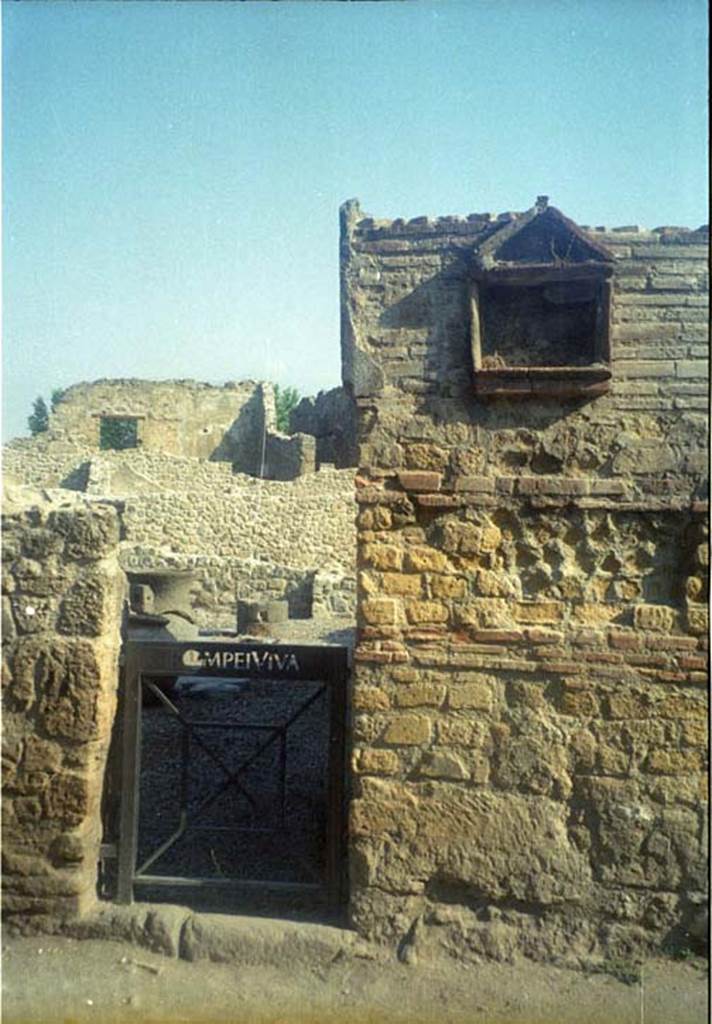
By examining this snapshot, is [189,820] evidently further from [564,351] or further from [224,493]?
[224,493]

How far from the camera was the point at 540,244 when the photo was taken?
142 inches

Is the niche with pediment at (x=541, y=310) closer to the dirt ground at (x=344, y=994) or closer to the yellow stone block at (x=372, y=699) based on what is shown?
the yellow stone block at (x=372, y=699)

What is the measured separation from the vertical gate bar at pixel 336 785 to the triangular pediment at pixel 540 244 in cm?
213

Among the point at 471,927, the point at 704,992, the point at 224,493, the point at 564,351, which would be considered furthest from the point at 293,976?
the point at 224,493

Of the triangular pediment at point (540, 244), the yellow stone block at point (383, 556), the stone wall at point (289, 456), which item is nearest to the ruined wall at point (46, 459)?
the stone wall at point (289, 456)

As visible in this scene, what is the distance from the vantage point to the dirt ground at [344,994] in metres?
3.38

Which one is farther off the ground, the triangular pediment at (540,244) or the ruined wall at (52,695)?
the triangular pediment at (540,244)

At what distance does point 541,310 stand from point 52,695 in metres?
3.03

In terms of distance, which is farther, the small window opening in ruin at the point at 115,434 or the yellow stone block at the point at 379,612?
the small window opening in ruin at the point at 115,434

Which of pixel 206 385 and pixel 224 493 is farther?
pixel 206 385

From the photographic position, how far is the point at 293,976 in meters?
3.60

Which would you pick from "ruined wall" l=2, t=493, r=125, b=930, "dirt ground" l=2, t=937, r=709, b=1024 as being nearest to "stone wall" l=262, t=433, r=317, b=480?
"ruined wall" l=2, t=493, r=125, b=930

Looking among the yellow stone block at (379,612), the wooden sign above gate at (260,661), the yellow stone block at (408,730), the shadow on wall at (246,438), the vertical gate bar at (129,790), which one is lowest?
the vertical gate bar at (129,790)

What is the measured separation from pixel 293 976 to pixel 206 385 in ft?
87.9
